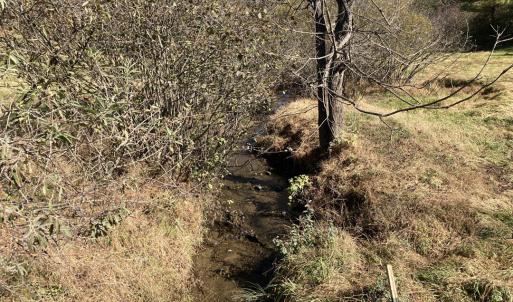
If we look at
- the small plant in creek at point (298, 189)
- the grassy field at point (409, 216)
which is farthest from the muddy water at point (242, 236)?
the grassy field at point (409, 216)

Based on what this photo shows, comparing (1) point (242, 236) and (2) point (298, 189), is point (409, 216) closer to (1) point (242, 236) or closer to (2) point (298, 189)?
(2) point (298, 189)

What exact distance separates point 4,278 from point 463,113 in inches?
521

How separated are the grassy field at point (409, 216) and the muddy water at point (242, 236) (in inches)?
26.6

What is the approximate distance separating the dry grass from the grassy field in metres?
1.86

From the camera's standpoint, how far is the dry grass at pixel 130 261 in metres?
5.47

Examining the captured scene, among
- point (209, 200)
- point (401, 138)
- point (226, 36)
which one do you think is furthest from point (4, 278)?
point (401, 138)

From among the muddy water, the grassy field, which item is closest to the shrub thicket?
the muddy water

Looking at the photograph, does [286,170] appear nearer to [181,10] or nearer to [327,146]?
[327,146]

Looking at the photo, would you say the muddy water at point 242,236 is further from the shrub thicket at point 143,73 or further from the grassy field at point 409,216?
the shrub thicket at point 143,73

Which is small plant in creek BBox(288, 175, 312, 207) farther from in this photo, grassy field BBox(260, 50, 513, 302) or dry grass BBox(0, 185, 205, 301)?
dry grass BBox(0, 185, 205, 301)

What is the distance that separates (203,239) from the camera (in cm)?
799

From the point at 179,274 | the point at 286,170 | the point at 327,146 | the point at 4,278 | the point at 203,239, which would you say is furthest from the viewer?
the point at 286,170

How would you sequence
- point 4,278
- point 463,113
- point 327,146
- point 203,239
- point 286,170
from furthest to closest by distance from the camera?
point 463,113, point 286,170, point 327,146, point 203,239, point 4,278

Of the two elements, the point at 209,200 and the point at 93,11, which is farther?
the point at 209,200
